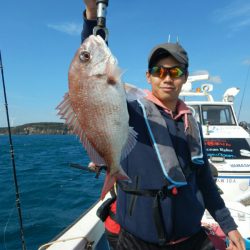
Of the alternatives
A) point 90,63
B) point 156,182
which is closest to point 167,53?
point 90,63

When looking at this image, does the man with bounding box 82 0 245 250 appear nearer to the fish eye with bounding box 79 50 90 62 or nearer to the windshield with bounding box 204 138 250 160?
the fish eye with bounding box 79 50 90 62

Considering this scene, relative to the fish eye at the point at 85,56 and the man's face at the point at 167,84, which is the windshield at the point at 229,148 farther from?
the fish eye at the point at 85,56

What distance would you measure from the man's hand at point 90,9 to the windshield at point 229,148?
6.06 m

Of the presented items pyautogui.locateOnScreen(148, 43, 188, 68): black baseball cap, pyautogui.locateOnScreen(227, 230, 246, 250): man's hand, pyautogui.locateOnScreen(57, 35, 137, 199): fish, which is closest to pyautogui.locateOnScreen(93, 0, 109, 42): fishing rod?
pyautogui.locateOnScreen(57, 35, 137, 199): fish

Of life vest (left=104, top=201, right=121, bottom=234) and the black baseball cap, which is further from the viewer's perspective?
life vest (left=104, top=201, right=121, bottom=234)

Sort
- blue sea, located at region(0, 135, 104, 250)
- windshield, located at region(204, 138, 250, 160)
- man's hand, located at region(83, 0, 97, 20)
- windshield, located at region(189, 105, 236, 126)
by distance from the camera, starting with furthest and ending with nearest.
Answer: windshield, located at region(189, 105, 236, 126)
windshield, located at region(204, 138, 250, 160)
blue sea, located at region(0, 135, 104, 250)
man's hand, located at region(83, 0, 97, 20)

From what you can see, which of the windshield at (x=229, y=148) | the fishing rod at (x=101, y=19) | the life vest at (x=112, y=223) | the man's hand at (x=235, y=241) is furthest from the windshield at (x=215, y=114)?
the fishing rod at (x=101, y=19)

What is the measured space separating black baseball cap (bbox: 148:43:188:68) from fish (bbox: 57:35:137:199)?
0.60m

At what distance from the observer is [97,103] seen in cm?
163

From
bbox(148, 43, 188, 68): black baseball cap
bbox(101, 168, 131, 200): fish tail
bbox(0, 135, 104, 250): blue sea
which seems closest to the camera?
bbox(101, 168, 131, 200): fish tail

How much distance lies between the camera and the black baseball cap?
6.89 feet

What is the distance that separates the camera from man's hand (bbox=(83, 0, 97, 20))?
76.9 inches

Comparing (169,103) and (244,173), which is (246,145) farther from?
(169,103)

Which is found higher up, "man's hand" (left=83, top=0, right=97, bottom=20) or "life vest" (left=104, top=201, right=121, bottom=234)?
"man's hand" (left=83, top=0, right=97, bottom=20)
